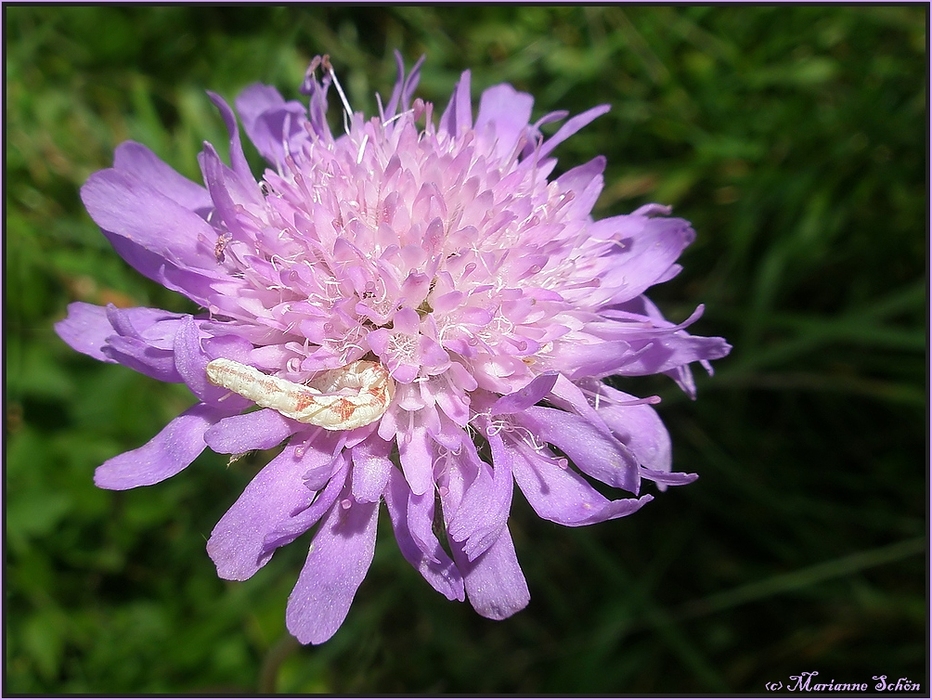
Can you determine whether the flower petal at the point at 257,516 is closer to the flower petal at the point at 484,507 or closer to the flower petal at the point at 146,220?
the flower petal at the point at 484,507

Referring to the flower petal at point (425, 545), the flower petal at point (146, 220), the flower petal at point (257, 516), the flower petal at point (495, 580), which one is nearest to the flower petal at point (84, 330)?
the flower petal at point (146, 220)

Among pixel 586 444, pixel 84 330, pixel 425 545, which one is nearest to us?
pixel 425 545

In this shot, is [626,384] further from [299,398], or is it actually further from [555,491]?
[299,398]

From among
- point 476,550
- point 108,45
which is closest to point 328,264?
point 476,550

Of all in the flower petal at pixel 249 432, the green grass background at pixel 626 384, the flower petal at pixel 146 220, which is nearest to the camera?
the flower petal at pixel 249 432

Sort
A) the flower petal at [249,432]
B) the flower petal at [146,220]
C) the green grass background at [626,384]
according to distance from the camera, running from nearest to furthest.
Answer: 1. the flower petal at [249,432]
2. the flower petal at [146,220]
3. the green grass background at [626,384]

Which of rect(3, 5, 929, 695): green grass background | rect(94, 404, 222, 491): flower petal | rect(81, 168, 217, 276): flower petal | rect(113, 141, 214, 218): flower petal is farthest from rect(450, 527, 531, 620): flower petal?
rect(3, 5, 929, 695): green grass background

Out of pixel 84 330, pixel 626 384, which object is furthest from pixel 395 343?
pixel 626 384

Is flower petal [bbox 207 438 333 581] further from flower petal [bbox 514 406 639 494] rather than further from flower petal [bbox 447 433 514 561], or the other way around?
flower petal [bbox 514 406 639 494]
